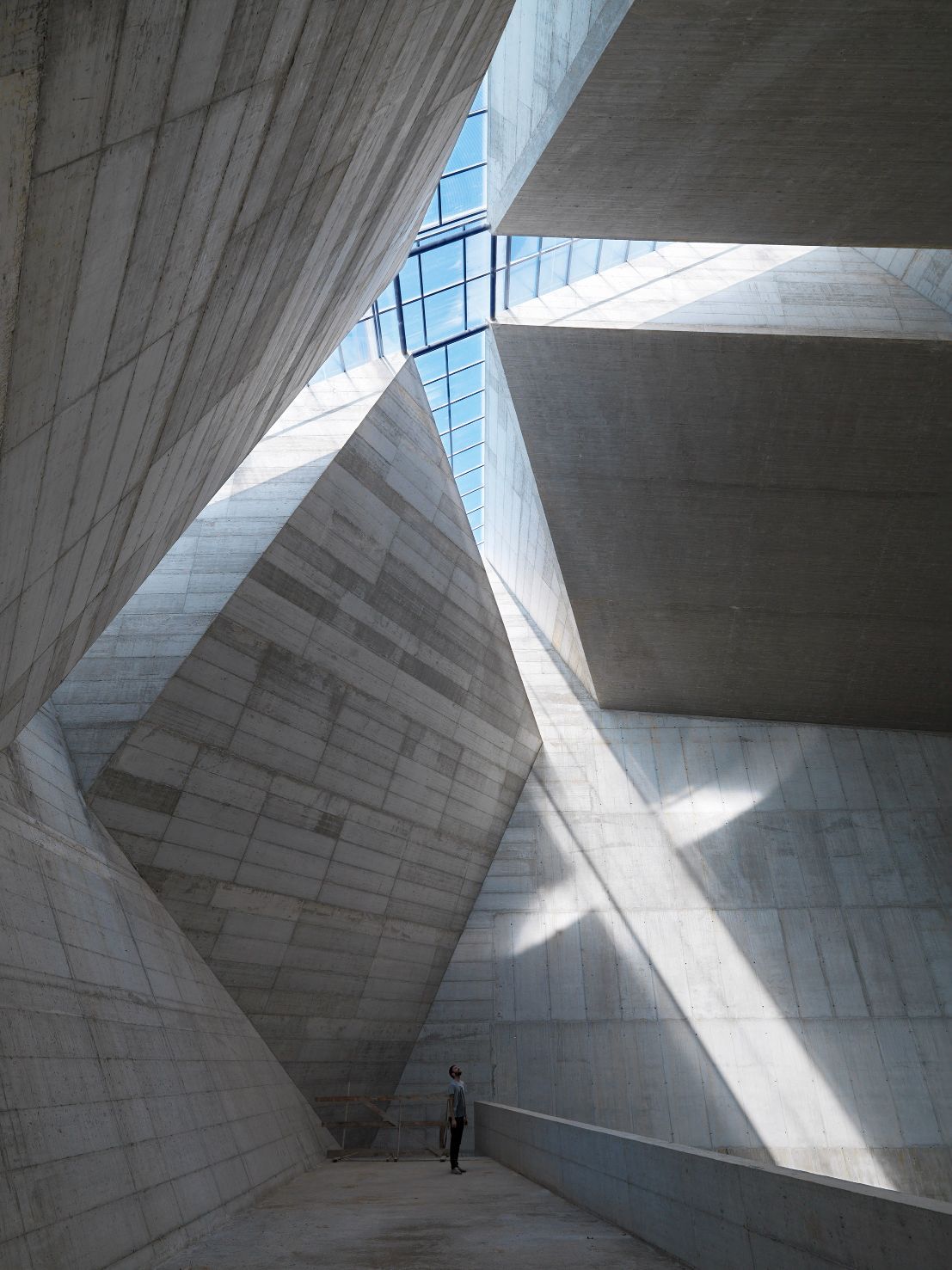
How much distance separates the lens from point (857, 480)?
17.5 m

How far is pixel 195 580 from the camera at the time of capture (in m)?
14.4

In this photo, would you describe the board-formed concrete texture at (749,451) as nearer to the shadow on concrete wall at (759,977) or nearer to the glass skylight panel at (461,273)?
the glass skylight panel at (461,273)

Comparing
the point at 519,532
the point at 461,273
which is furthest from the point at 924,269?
the point at 519,532

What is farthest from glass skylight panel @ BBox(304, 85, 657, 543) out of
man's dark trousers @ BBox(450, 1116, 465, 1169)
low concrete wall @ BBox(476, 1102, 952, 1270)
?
low concrete wall @ BBox(476, 1102, 952, 1270)

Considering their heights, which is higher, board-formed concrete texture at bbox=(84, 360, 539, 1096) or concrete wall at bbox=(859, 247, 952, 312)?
concrete wall at bbox=(859, 247, 952, 312)

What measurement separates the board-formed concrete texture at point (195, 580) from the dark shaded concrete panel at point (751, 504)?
379 centimetres

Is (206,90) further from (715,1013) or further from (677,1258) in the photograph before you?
(715,1013)

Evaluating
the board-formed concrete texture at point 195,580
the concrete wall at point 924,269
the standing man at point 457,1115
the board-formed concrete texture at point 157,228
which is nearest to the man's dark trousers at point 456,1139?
the standing man at point 457,1115

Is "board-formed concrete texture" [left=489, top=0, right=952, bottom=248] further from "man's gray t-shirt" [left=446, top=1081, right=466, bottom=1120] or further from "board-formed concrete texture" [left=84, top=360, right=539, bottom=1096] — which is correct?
"man's gray t-shirt" [left=446, top=1081, right=466, bottom=1120]

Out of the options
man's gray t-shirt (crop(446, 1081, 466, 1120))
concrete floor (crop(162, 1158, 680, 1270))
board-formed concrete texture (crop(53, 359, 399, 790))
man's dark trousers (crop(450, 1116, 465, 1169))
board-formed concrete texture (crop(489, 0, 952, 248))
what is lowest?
concrete floor (crop(162, 1158, 680, 1270))

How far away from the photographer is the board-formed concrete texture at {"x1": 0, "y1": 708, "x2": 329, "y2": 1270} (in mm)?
6188

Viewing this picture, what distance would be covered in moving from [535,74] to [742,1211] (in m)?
12.7

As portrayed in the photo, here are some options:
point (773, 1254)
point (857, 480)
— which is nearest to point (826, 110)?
point (857, 480)

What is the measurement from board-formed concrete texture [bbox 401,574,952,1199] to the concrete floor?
336 inches
